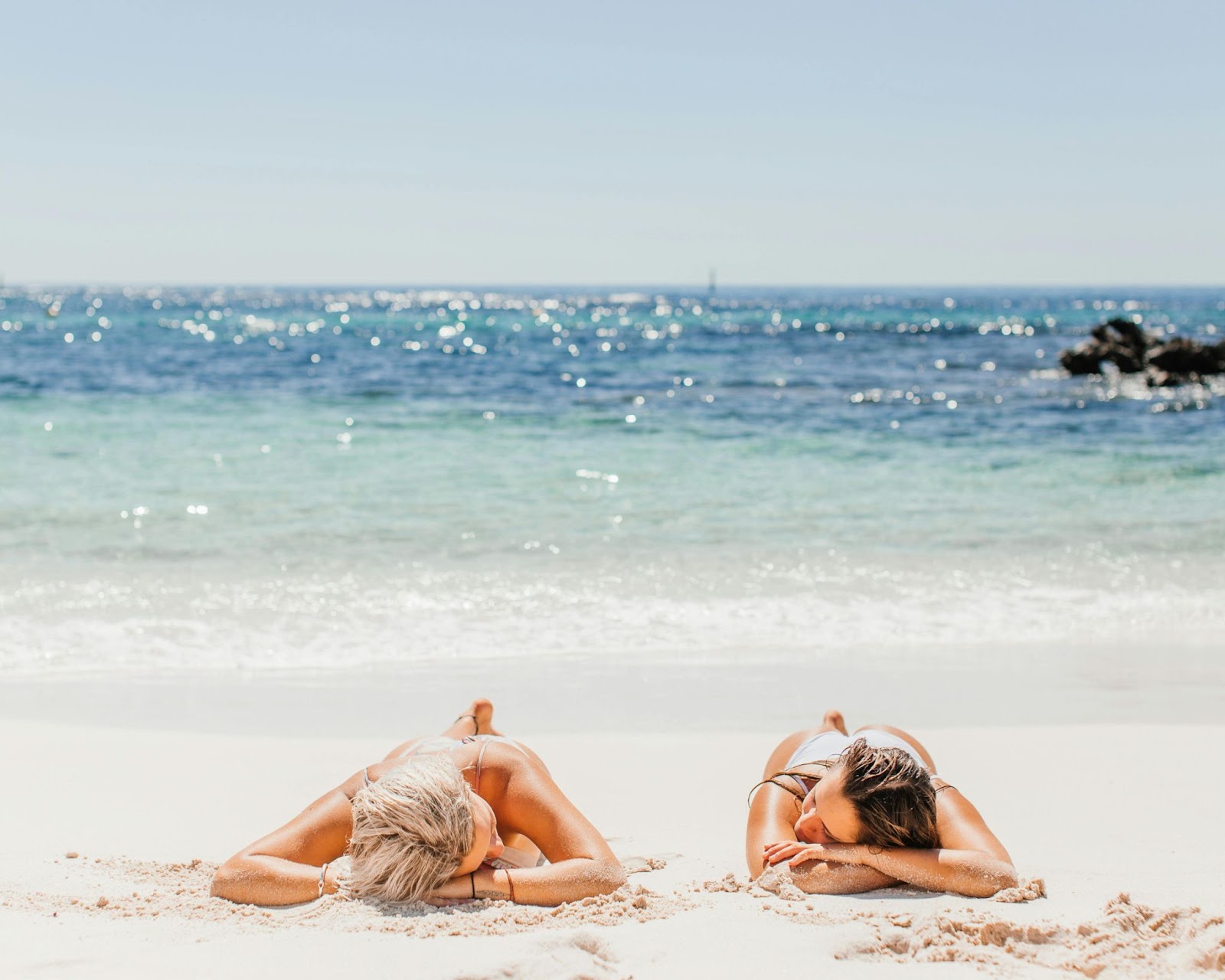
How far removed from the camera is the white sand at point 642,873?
10.4 feet

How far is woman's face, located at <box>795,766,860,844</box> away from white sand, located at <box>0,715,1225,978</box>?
0.23 meters

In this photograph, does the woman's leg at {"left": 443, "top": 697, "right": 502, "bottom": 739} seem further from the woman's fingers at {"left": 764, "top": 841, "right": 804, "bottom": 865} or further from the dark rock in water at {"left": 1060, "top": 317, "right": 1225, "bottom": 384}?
the dark rock in water at {"left": 1060, "top": 317, "right": 1225, "bottom": 384}

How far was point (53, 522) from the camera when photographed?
9750 millimetres

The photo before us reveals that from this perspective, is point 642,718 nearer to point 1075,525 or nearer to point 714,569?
point 714,569

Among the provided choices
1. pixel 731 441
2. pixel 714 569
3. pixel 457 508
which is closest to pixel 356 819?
pixel 714 569

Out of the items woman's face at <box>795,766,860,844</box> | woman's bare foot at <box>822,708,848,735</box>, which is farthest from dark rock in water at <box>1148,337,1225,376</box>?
woman's face at <box>795,766,860,844</box>

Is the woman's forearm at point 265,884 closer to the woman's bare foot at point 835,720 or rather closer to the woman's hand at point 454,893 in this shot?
the woman's hand at point 454,893

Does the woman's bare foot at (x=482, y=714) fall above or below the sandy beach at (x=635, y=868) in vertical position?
above

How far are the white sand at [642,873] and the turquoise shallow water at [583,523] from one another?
62.2 inches

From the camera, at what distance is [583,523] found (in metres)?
10.0

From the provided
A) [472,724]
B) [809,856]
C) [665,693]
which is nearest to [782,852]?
[809,856]

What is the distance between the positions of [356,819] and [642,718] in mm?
2315

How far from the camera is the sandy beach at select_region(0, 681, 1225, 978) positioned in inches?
125

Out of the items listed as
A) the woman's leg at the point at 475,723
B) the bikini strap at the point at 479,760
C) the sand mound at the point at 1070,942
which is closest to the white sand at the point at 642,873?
the sand mound at the point at 1070,942
